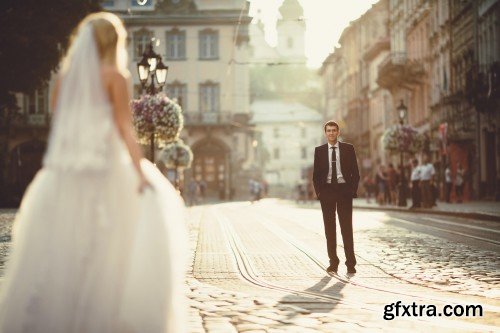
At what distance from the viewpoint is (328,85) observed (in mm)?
100062

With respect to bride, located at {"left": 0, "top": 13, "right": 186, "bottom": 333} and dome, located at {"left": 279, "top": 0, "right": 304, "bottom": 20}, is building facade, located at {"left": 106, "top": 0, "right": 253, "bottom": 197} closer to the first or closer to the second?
bride, located at {"left": 0, "top": 13, "right": 186, "bottom": 333}

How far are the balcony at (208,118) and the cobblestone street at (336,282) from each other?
147 feet

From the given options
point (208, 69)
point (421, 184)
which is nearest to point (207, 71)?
point (208, 69)

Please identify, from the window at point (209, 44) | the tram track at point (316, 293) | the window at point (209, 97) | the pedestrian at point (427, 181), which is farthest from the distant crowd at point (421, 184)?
the window at point (209, 44)

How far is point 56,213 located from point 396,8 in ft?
192

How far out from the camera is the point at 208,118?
63250 millimetres

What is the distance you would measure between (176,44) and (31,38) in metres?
35.8

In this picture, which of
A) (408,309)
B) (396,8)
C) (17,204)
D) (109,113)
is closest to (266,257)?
(408,309)

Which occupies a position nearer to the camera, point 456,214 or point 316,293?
point 316,293

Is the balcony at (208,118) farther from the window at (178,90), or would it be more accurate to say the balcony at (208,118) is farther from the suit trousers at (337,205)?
the suit trousers at (337,205)

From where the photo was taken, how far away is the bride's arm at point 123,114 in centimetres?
503

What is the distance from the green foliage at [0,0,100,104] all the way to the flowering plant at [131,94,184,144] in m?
7.31

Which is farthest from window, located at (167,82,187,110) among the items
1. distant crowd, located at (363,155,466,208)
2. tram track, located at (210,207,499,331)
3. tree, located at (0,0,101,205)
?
tram track, located at (210,207,499,331)

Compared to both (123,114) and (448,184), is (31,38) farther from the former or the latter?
(123,114)
